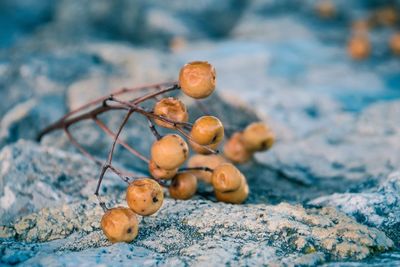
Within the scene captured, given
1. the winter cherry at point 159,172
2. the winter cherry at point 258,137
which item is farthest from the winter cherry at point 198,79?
the winter cherry at point 258,137

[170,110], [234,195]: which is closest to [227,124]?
[234,195]

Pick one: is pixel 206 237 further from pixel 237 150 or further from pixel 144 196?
pixel 237 150

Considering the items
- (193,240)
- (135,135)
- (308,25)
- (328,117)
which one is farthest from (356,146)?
(308,25)

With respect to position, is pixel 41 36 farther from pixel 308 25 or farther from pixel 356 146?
pixel 356 146

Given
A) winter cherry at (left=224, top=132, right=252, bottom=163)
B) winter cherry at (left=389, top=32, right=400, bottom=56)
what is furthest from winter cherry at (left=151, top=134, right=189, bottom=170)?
winter cherry at (left=389, top=32, right=400, bottom=56)

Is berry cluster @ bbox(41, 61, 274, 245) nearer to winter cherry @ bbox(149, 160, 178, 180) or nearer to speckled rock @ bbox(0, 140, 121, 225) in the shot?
winter cherry @ bbox(149, 160, 178, 180)
